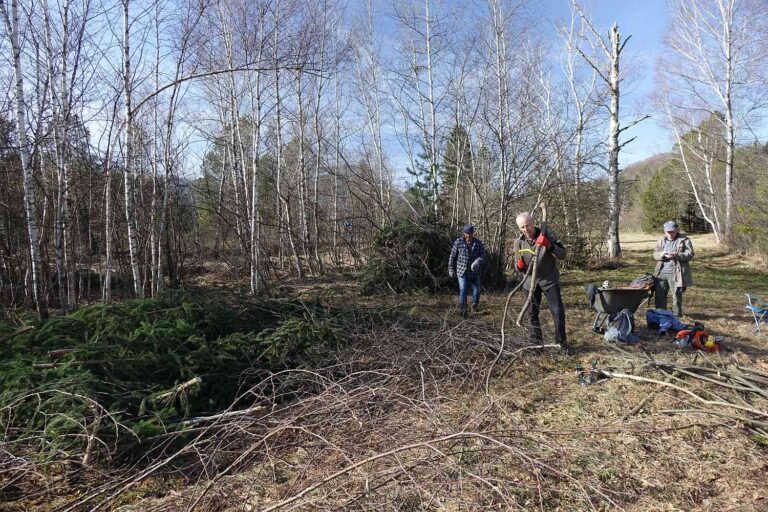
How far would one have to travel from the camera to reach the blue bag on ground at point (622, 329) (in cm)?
522

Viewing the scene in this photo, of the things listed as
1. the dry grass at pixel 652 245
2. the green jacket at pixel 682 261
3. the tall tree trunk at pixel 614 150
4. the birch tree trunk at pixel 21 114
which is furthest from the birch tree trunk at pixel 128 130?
the dry grass at pixel 652 245

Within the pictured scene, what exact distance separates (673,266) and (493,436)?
4.81 metres

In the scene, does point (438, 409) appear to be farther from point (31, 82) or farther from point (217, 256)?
point (217, 256)

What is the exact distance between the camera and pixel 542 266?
4.82 meters

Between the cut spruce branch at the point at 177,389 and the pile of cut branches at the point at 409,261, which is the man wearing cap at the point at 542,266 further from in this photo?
the pile of cut branches at the point at 409,261

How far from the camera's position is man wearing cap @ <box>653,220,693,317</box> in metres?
6.10

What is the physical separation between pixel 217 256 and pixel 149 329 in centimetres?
987

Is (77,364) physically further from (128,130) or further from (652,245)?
(652,245)

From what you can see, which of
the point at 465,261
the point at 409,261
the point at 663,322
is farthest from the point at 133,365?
the point at 409,261

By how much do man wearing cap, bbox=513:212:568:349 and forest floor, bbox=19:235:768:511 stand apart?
0.28m

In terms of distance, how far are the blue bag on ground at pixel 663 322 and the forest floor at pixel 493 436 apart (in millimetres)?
169

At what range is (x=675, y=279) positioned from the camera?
620 centimetres

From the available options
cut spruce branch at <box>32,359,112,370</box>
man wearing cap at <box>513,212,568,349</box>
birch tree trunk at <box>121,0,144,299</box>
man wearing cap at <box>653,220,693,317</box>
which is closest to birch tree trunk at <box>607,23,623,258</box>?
man wearing cap at <box>653,220,693,317</box>

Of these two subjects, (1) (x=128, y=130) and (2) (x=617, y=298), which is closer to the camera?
(2) (x=617, y=298)
